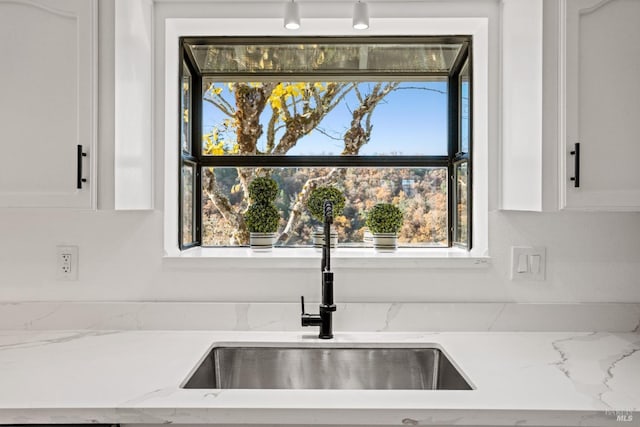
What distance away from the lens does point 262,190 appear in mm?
1842

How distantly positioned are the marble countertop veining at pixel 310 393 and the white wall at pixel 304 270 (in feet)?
0.77

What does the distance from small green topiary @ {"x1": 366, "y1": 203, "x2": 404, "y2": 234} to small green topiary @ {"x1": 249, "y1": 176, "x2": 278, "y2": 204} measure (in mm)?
401

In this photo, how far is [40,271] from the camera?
1.63 meters

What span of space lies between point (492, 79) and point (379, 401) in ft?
3.86

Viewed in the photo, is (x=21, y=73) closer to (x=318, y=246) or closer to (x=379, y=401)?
(x=318, y=246)

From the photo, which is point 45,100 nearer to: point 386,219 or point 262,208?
point 262,208

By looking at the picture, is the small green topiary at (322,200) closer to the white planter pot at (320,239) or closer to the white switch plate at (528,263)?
the white planter pot at (320,239)

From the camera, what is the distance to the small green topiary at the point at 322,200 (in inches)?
71.7

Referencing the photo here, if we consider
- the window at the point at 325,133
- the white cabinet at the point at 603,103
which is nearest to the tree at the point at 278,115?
the window at the point at 325,133

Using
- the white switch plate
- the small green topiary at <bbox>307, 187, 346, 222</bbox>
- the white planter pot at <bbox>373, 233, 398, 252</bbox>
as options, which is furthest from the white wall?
the small green topiary at <bbox>307, 187, 346, 222</bbox>

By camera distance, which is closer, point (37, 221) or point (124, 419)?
point (124, 419)

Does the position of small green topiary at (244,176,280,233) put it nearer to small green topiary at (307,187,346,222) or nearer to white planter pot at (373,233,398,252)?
small green topiary at (307,187,346,222)

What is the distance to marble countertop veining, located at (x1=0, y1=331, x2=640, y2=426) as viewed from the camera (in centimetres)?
98

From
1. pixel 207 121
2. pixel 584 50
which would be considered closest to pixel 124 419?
pixel 207 121
